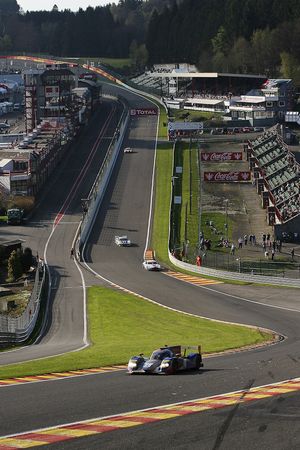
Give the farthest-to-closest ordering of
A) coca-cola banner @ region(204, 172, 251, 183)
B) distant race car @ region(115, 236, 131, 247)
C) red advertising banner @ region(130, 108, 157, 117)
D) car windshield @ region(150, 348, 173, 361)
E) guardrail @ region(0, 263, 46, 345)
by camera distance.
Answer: red advertising banner @ region(130, 108, 157, 117) → coca-cola banner @ region(204, 172, 251, 183) → distant race car @ region(115, 236, 131, 247) → guardrail @ region(0, 263, 46, 345) → car windshield @ region(150, 348, 173, 361)

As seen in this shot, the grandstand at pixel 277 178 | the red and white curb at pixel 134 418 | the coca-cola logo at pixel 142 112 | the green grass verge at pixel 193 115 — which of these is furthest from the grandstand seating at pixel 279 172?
the red and white curb at pixel 134 418

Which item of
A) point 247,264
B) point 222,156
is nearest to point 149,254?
point 247,264

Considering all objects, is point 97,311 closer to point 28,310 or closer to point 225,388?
point 28,310

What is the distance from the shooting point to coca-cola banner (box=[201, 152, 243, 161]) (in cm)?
12356

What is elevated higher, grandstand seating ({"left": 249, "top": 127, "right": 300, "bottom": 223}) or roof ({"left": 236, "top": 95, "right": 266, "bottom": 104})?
roof ({"left": 236, "top": 95, "right": 266, "bottom": 104})

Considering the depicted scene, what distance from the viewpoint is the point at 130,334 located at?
4797cm

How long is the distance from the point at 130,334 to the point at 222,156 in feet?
255

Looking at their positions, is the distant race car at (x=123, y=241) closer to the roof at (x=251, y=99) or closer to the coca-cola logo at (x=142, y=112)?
the roof at (x=251, y=99)

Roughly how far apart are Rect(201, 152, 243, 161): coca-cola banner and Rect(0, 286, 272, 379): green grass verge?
204ft

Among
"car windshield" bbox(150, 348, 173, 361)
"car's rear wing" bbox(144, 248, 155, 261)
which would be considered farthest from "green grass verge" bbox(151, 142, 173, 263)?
"car windshield" bbox(150, 348, 173, 361)

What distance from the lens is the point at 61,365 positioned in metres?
34.9

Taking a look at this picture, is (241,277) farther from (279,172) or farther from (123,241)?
(279,172)

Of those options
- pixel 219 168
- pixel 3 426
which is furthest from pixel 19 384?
pixel 219 168

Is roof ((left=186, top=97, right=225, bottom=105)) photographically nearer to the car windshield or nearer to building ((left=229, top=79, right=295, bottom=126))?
building ((left=229, top=79, right=295, bottom=126))
